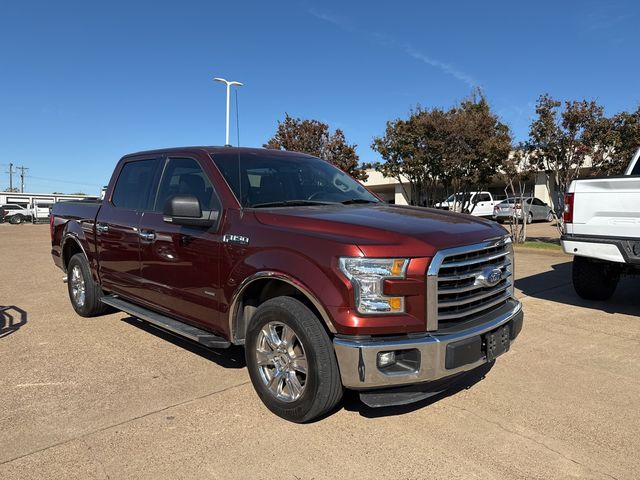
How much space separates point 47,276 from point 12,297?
2210 millimetres

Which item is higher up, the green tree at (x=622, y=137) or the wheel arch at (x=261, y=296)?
the green tree at (x=622, y=137)

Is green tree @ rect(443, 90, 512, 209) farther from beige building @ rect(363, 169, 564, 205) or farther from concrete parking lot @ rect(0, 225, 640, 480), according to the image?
concrete parking lot @ rect(0, 225, 640, 480)

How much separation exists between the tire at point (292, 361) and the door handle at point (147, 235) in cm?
149

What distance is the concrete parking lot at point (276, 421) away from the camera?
281 centimetres

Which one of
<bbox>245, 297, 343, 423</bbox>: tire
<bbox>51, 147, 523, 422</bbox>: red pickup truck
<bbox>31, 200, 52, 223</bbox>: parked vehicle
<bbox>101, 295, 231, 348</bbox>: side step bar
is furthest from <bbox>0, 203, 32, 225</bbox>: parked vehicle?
<bbox>245, 297, 343, 423</bbox>: tire

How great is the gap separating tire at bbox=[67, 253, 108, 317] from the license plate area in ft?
14.6

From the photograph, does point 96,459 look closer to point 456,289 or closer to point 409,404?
point 409,404

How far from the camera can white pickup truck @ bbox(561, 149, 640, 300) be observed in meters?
5.46

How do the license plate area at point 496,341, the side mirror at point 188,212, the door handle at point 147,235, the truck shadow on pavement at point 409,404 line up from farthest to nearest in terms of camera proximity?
the door handle at point 147,235 < the side mirror at point 188,212 < the truck shadow on pavement at point 409,404 < the license plate area at point 496,341

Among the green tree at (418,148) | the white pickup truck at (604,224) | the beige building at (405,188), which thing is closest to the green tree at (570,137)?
the green tree at (418,148)

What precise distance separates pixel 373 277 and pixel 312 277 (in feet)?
1.24

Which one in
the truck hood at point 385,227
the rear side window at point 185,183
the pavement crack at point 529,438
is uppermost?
the rear side window at point 185,183

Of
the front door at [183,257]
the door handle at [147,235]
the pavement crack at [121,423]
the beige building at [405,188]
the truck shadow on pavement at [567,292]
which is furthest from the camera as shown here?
the beige building at [405,188]

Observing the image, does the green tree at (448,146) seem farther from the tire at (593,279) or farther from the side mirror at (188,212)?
the side mirror at (188,212)
